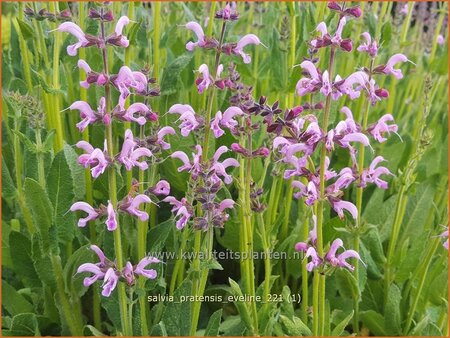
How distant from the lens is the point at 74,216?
1.85 m

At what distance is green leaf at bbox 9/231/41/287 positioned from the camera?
6.48ft

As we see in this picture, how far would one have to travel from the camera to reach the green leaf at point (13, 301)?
203 centimetres

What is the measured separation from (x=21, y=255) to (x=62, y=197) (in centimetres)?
32

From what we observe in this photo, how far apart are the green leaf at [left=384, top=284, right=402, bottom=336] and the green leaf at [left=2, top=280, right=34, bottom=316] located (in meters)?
1.19

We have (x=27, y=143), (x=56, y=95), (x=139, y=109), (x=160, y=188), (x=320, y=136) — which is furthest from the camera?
(x=56, y=95)

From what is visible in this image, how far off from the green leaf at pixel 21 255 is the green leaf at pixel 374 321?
1123 millimetres

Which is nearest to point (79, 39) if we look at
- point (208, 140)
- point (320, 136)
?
point (208, 140)

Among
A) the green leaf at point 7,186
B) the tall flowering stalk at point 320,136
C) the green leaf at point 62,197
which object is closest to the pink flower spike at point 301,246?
the tall flowering stalk at point 320,136

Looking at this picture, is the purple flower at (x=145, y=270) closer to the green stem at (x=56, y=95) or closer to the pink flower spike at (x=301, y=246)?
the pink flower spike at (x=301, y=246)

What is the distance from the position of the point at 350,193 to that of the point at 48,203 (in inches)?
51.8

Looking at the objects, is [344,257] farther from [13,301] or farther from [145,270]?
[13,301]

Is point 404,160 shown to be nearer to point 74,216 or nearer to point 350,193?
point 350,193

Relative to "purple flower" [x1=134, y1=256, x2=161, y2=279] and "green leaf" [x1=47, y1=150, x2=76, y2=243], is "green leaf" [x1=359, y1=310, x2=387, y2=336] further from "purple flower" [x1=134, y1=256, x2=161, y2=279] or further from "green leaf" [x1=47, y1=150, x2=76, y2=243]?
"green leaf" [x1=47, y1=150, x2=76, y2=243]

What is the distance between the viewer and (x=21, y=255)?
2008 millimetres
